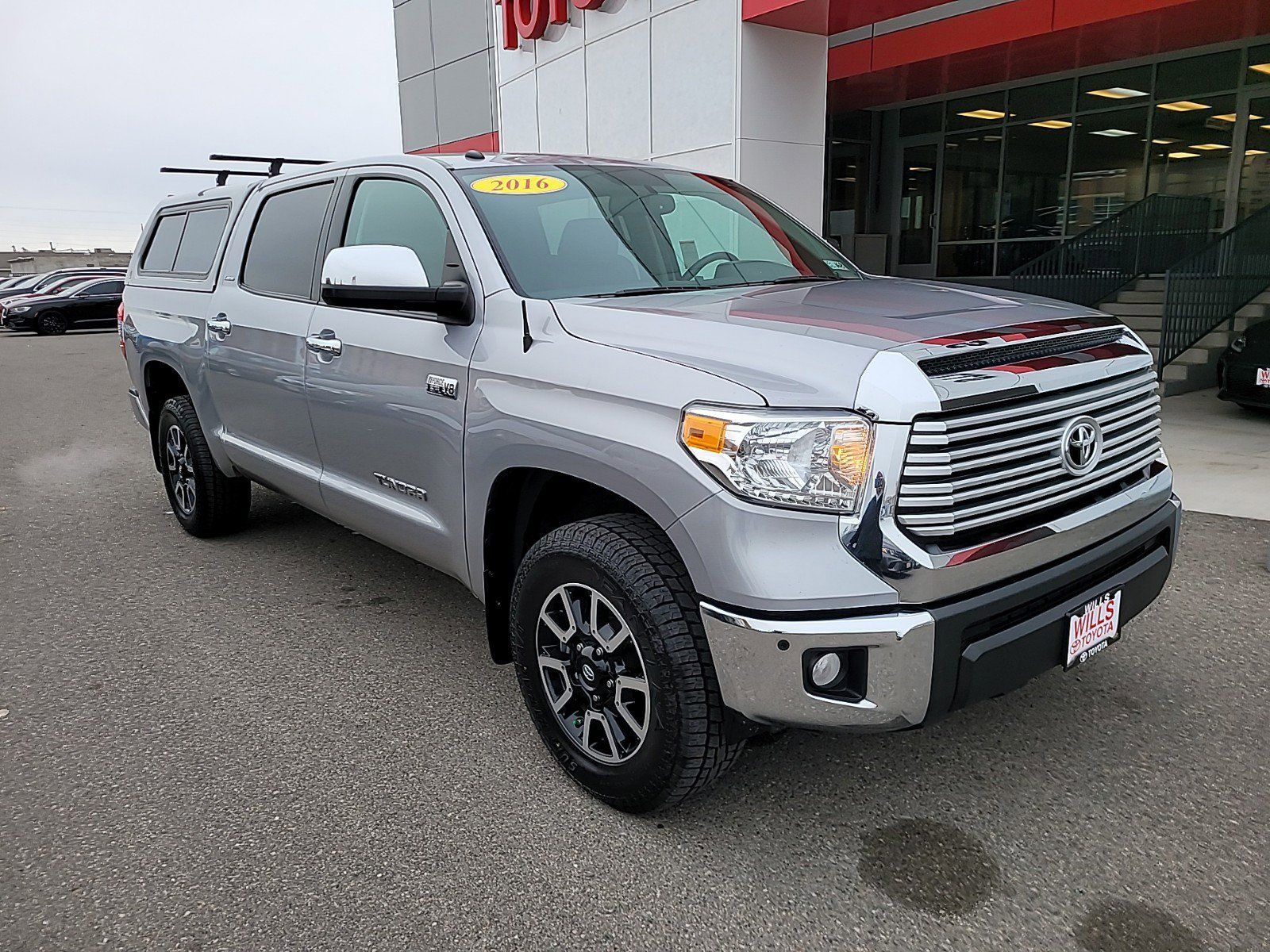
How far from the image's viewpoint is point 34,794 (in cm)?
292

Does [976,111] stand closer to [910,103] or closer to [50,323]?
[910,103]

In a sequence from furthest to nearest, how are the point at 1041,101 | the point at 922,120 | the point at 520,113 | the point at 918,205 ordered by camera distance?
the point at 918,205, the point at 922,120, the point at 1041,101, the point at 520,113

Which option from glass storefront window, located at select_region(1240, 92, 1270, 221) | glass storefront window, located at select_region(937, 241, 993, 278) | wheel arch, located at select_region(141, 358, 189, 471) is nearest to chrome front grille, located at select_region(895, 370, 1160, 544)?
wheel arch, located at select_region(141, 358, 189, 471)

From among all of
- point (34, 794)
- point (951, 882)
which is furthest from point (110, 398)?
point (951, 882)

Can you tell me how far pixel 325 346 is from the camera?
377cm

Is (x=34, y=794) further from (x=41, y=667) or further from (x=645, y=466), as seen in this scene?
(x=645, y=466)

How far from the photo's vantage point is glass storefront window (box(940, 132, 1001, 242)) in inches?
673

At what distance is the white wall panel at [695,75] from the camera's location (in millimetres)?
9766

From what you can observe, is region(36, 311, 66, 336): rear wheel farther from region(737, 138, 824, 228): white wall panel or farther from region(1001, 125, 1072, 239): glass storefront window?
region(1001, 125, 1072, 239): glass storefront window

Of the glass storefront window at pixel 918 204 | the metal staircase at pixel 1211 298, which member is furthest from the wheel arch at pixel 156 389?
the glass storefront window at pixel 918 204

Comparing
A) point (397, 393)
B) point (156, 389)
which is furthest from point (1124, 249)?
point (397, 393)

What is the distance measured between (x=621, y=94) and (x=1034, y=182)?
861cm

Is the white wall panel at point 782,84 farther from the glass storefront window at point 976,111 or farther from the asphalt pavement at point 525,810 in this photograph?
the glass storefront window at point 976,111

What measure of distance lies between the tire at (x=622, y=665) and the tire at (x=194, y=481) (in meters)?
2.91
